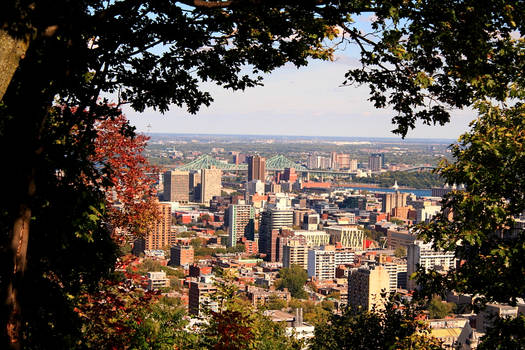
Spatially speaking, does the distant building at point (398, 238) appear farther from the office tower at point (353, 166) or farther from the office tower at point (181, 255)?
the office tower at point (353, 166)

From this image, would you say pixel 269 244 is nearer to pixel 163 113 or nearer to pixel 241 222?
pixel 241 222

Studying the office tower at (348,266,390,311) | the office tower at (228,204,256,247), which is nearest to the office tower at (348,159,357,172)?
the office tower at (228,204,256,247)

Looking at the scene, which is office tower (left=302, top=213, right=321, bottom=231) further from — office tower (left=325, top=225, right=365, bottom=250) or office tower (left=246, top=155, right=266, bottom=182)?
office tower (left=246, top=155, right=266, bottom=182)

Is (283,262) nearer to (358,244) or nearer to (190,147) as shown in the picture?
(358,244)

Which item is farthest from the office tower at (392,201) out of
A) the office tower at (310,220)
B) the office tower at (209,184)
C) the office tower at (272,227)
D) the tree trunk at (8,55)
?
the tree trunk at (8,55)

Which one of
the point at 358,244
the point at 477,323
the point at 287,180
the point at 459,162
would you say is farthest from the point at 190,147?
the point at 459,162
